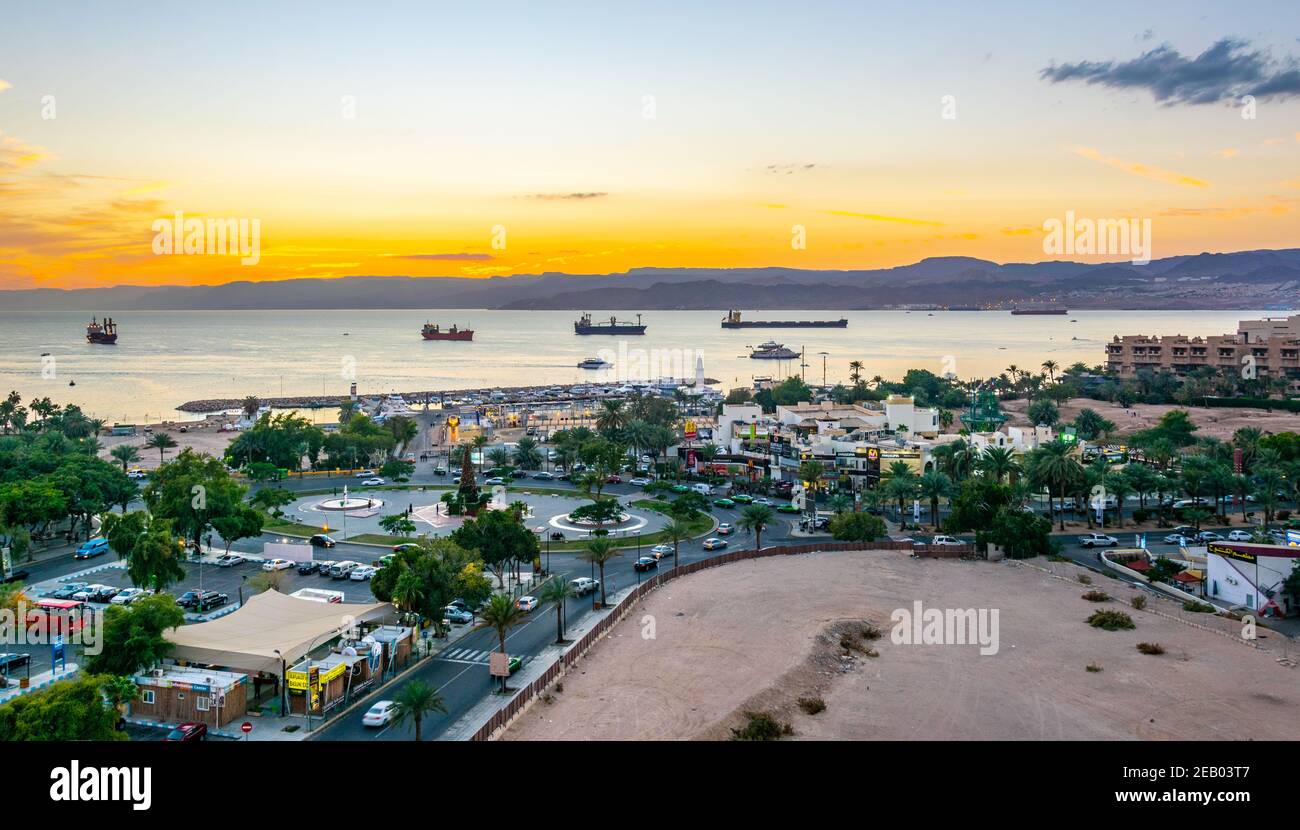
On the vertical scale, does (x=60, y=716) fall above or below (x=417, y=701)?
above

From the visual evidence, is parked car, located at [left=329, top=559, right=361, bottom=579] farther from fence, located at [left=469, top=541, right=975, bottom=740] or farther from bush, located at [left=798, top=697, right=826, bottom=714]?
bush, located at [left=798, top=697, right=826, bottom=714]

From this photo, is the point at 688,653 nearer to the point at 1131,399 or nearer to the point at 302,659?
the point at 302,659

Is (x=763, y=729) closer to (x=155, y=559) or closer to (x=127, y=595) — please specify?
(x=155, y=559)

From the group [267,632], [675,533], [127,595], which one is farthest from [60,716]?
[675,533]

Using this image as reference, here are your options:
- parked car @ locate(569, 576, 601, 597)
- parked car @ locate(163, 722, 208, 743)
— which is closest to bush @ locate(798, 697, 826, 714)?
parked car @ locate(569, 576, 601, 597)

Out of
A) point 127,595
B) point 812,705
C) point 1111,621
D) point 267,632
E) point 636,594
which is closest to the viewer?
point 812,705

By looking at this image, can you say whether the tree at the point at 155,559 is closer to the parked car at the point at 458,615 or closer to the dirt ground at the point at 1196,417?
the parked car at the point at 458,615

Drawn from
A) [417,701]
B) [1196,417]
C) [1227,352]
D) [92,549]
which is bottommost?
[92,549]

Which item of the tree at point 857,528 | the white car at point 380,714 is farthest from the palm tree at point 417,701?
the tree at point 857,528
